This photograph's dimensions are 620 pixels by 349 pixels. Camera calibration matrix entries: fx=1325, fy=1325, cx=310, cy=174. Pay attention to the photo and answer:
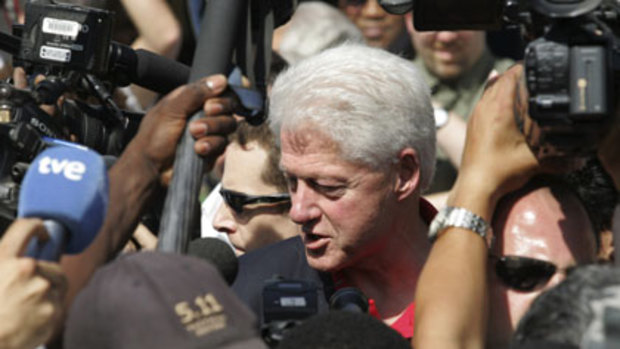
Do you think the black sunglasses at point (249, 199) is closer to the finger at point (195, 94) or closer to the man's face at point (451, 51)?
the finger at point (195, 94)

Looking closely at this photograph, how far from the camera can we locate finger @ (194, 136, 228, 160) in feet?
8.96

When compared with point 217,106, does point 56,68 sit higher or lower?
lower

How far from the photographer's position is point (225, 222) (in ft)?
14.8

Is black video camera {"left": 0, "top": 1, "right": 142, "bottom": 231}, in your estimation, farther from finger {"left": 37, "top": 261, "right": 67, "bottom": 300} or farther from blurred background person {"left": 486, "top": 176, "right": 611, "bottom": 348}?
blurred background person {"left": 486, "top": 176, "right": 611, "bottom": 348}

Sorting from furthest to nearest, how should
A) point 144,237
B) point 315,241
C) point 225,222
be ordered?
1. point 225,222
2. point 144,237
3. point 315,241

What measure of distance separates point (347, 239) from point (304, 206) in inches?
5.8

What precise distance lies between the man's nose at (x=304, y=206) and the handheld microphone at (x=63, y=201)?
1.22 meters

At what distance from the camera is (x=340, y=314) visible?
2.28m

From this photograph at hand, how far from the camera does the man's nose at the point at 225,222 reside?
14.6 ft

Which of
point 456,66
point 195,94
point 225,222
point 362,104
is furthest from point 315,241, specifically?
point 456,66

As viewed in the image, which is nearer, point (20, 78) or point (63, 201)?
point (63, 201)

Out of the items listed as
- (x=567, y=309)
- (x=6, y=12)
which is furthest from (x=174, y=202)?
(x=6, y=12)

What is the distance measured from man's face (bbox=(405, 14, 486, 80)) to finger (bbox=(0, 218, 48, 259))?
3.78 metres

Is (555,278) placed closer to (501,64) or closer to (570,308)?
(570,308)
